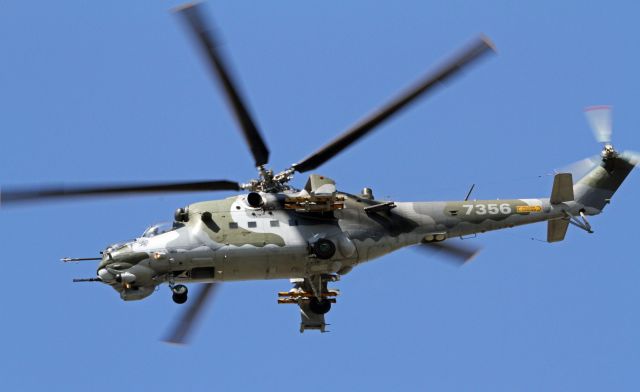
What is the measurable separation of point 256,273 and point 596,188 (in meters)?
7.22

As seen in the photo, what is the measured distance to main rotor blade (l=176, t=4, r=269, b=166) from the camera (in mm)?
16094

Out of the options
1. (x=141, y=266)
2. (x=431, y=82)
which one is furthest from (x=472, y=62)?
(x=141, y=266)

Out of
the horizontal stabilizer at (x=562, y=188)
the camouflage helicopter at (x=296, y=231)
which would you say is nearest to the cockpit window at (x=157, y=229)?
the camouflage helicopter at (x=296, y=231)

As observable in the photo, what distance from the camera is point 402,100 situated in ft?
59.2

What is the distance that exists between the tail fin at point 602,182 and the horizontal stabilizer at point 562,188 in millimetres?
376

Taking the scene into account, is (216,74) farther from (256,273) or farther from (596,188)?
(596,188)

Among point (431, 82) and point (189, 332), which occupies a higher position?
point (431, 82)

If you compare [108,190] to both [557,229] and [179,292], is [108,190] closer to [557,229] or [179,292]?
[179,292]

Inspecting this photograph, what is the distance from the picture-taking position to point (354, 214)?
2052 cm

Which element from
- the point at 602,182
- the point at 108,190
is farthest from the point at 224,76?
the point at 602,182

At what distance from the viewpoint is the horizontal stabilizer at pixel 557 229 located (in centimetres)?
2162

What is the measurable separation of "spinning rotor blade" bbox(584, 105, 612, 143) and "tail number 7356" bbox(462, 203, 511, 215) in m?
2.83

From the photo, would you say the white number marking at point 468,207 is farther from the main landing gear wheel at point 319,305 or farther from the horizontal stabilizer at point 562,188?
the main landing gear wheel at point 319,305

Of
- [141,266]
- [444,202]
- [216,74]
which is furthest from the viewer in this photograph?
[444,202]
